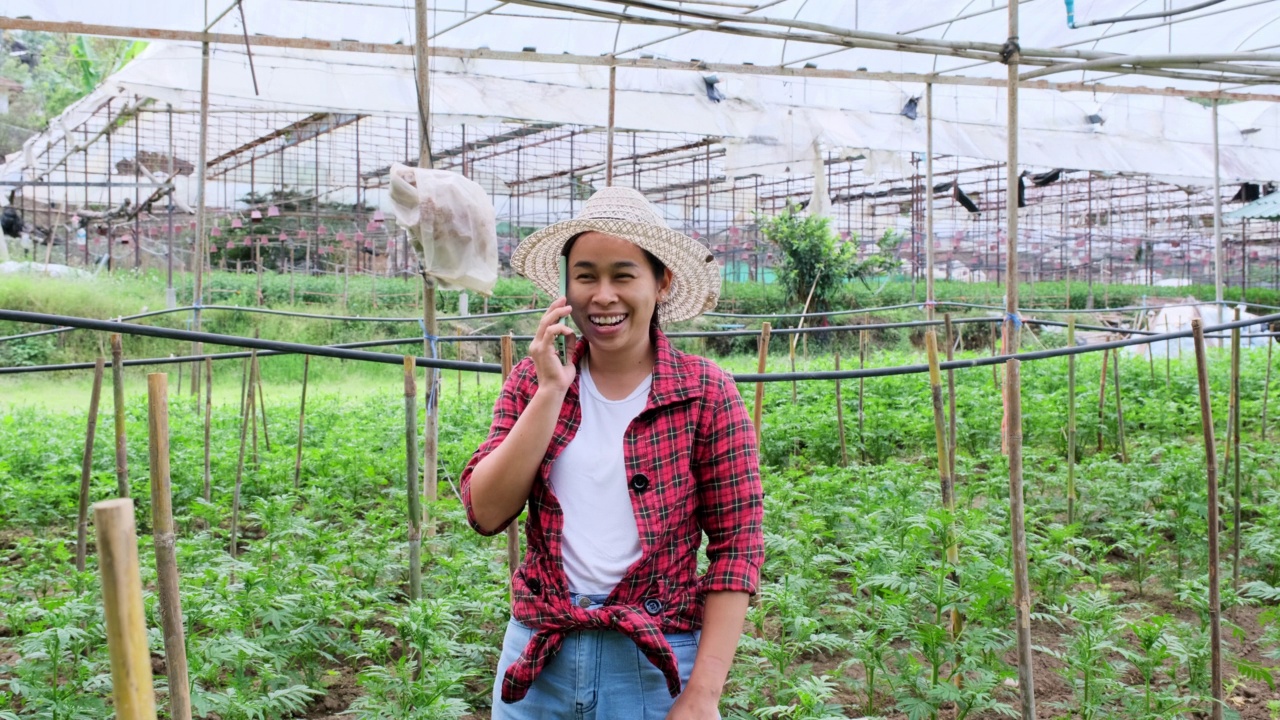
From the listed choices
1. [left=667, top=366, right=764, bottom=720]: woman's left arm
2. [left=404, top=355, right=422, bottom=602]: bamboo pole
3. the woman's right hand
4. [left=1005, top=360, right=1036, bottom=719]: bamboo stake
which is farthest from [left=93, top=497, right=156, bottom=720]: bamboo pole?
[left=1005, top=360, right=1036, bottom=719]: bamboo stake

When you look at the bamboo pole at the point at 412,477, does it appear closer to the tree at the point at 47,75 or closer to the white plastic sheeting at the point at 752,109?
the white plastic sheeting at the point at 752,109

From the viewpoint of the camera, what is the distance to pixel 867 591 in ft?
11.8

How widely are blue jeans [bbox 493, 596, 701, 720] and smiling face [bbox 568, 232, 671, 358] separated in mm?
414

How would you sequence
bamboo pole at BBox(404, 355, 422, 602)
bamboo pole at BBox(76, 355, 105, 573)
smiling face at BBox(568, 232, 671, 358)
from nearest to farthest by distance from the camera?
smiling face at BBox(568, 232, 671, 358) < bamboo pole at BBox(404, 355, 422, 602) < bamboo pole at BBox(76, 355, 105, 573)

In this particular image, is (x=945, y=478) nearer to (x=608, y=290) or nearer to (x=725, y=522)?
(x=725, y=522)

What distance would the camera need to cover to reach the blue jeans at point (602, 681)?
1559mm

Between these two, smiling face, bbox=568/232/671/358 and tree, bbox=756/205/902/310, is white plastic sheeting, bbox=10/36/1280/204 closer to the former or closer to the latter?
tree, bbox=756/205/902/310

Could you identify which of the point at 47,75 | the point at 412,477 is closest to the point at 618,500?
the point at 412,477

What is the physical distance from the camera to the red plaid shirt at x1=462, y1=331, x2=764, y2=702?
1.56 metres

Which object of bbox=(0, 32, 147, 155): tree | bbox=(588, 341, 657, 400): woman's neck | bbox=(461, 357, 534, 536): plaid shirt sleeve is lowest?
bbox=(461, 357, 534, 536): plaid shirt sleeve

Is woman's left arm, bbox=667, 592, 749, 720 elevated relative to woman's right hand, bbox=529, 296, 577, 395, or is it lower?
lower

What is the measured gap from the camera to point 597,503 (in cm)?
161

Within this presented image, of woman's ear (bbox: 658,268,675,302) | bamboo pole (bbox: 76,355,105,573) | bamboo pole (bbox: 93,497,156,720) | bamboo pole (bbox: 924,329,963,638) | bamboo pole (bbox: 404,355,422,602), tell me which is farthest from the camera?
bamboo pole (bbox: 76,355,105,573)

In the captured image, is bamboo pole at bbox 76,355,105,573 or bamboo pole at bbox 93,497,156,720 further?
bamboo pole at bbox 76,355,105,573
